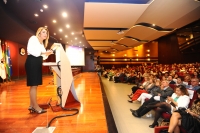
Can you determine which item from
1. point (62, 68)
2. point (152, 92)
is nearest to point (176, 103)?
point (152, 92)

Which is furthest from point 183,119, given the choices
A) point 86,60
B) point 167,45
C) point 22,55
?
point 86,60

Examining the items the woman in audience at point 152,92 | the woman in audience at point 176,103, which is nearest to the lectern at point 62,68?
the woman in audience at point 176,103

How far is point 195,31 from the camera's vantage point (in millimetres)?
9398

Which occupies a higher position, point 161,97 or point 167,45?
point 167,45

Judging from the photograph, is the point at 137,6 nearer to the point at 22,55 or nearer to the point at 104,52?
the point at 22,55

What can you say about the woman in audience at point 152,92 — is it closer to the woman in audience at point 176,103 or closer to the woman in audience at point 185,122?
the woman in audience at point 176,103

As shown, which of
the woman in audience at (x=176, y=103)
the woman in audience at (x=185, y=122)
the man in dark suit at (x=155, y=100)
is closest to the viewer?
the woman in audience at (x=185, y=122)

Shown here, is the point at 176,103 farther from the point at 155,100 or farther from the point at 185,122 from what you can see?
the point at 155,100

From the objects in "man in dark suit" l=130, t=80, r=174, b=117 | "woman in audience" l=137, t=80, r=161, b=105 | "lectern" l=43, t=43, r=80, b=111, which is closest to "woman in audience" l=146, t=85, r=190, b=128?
"man in dark suit" l=130, t=80, r=174, b=117

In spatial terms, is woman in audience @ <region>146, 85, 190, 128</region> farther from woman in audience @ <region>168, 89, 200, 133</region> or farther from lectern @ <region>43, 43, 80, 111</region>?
lectern @ <region>43, 43, 80, 111</region>

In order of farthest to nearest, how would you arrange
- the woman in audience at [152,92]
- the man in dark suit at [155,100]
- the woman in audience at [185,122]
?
the woman in audience at [152,92], the man in dark suit at [155,100], the woman in audience at [185,122]

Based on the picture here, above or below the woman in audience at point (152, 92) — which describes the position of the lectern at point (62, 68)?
above

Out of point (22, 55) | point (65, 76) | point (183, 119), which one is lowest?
point (183, 119)

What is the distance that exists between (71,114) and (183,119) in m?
1.81
